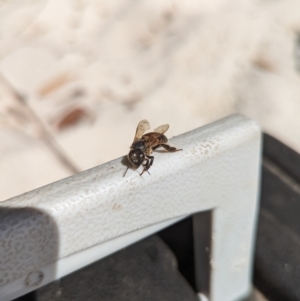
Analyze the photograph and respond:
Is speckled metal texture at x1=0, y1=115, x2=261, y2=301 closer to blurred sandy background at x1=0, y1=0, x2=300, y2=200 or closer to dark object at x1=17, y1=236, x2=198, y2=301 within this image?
dark object at x1=17, y1=236, x2=198, y2=301

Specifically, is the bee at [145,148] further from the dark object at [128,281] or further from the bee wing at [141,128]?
the dark object at [128,281]

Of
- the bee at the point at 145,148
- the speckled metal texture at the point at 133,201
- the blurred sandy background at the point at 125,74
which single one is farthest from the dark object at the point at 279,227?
the blurred sandy background at the point at 125,74

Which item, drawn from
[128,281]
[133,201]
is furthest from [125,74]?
[133,201]

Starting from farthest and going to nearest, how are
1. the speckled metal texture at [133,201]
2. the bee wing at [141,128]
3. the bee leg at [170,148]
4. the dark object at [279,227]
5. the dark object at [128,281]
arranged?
the bee wing at [141,128] → the dark object at [279,227] → the dark object at [128,281] → the bee leg at [170,148] → the speckled metal texture at [133,201]

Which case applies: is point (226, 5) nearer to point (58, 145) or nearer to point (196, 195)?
point (58, 145)

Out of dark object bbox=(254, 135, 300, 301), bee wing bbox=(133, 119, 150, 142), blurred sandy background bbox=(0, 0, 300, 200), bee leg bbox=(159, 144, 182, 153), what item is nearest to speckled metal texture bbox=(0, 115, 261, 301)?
bee leg bbox=(159, 144, 182, 153)

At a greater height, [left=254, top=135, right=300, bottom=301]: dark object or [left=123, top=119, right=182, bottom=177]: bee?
[left=123, top=119, right=182, bottom=177]: bee
